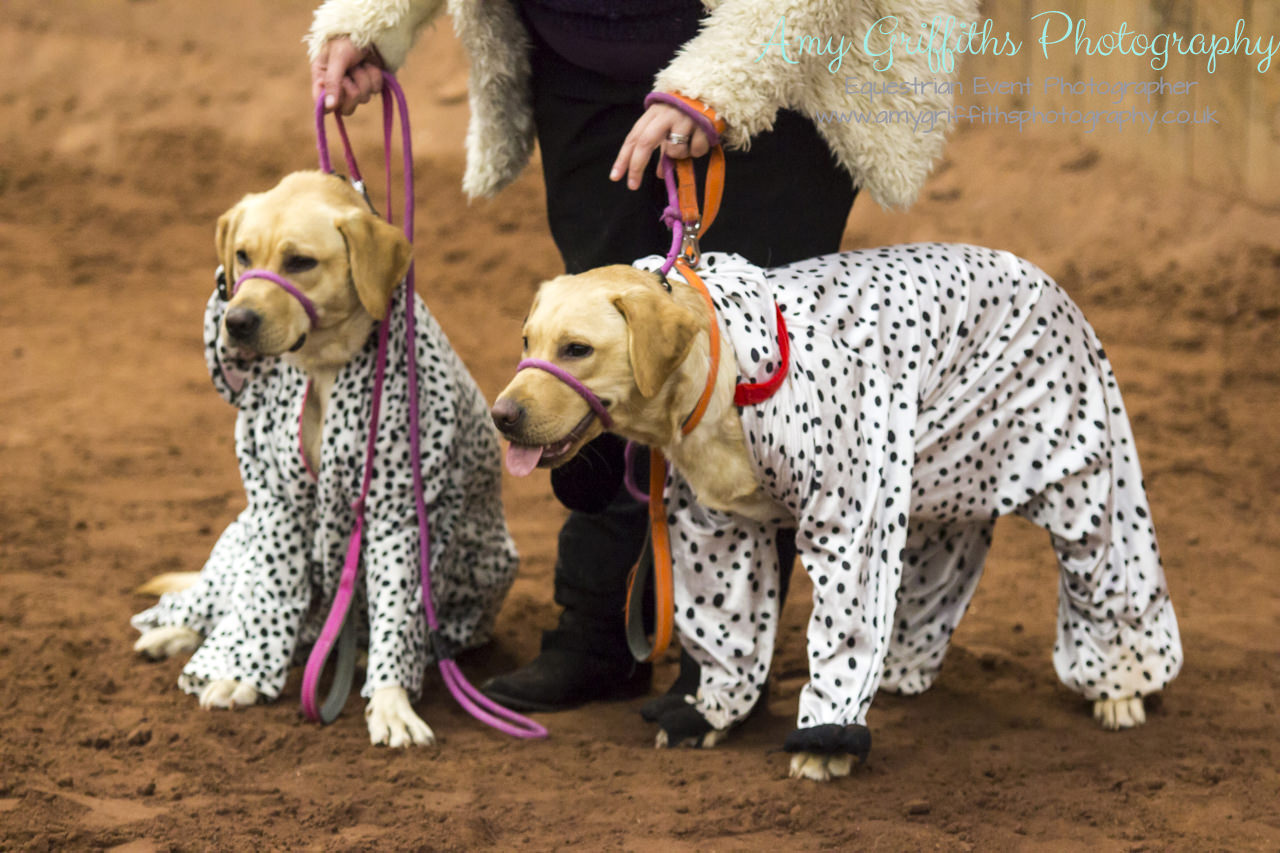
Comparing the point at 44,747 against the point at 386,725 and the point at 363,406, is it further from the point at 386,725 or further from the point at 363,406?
the point at 363,406

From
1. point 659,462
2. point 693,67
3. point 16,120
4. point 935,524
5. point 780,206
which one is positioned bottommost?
point 935,524

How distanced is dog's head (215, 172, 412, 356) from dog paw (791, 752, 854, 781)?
51.8 inches

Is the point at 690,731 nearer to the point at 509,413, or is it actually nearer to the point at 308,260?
the point at 509,413

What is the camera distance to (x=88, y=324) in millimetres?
6949

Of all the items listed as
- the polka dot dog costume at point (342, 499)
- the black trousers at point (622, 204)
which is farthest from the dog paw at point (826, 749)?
the polka dot dog costume at point (342, 499)

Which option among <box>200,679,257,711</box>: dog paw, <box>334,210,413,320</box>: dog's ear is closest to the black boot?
<box>200,679,257,711</box>: dog paw

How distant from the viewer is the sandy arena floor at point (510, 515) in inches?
101

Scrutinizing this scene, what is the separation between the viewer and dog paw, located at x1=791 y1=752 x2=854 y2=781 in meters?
2.68

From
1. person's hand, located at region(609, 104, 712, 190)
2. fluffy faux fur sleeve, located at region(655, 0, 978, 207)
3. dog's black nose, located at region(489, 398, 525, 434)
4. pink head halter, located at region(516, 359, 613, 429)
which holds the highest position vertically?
fluffy faux fur sleeve, located at region(655, 0, 978, 207)

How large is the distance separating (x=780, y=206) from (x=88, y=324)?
205 inches

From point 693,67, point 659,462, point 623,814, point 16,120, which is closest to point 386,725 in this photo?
point 623,814

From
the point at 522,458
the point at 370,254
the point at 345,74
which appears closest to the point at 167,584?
the point at 370,254

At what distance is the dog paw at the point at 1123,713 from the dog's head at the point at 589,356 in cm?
142

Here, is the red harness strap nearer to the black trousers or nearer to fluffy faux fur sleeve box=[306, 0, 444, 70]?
the black trousers
